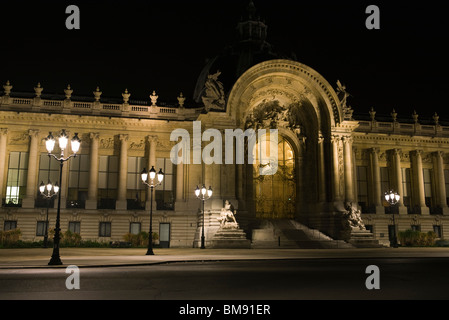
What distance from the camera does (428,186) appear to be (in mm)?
50781

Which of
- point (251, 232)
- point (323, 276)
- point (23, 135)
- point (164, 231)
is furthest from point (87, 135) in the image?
point (323, 276)

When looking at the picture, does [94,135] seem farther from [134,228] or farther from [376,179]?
[376,179]

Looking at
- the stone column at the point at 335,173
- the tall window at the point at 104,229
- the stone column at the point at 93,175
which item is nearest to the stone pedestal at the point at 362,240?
the stone column at the point at 335,173

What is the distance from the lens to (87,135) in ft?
140

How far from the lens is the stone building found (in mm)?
39844

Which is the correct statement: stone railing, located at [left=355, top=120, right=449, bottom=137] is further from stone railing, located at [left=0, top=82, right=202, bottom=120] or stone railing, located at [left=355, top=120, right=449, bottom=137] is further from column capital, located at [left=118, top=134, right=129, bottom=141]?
column capital, located at [left=118, top=134, right=129, bottom=141]

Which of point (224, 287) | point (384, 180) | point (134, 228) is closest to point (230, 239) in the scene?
point (134, 228)

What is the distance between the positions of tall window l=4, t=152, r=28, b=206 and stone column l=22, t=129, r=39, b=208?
1.20 metres

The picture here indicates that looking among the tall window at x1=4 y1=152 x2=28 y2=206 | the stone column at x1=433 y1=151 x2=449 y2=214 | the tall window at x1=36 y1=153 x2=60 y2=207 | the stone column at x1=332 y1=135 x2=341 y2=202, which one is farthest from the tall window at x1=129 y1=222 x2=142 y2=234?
the stone column at x1=433 y1=151 x2=449 y2=214

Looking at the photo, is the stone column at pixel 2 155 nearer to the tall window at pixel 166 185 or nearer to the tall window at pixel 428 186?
the tall window at pixel 166 185

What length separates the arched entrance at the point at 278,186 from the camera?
142 ft

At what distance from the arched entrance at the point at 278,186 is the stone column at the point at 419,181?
48.0 ft

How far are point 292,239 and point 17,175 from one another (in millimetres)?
25313
